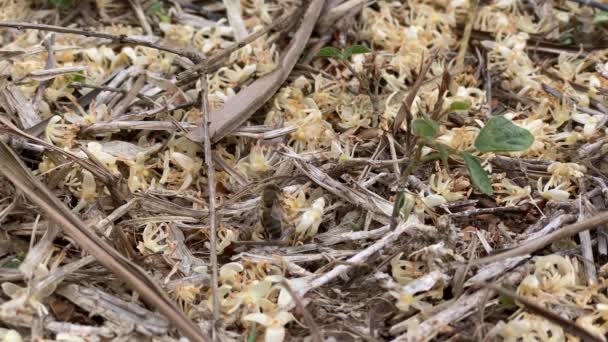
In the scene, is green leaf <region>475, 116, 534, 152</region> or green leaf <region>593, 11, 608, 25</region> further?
green leaf <region>593, 11, 608, 25</region>

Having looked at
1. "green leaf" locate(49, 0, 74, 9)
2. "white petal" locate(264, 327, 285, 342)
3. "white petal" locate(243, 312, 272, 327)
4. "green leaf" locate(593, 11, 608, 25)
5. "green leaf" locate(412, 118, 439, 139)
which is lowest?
"white petal" locate(264, 327, 285, 342)

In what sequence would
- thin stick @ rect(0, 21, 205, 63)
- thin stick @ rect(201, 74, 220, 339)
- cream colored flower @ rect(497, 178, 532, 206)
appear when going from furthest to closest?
thin stick @ rect(0, 21, 205, 63), cream colored flower @ rect(497, 178, 532, 206), thin stick @ rect(201, 74, 220, 339)

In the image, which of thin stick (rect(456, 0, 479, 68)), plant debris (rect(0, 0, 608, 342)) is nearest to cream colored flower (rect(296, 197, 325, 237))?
plant debris (rect(0, 0, 608, 342))

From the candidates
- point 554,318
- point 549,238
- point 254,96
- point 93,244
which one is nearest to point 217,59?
point 254,96

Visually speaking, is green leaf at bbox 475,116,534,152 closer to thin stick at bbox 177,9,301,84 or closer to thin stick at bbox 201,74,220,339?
thin stick at bbox 201,74,220,339

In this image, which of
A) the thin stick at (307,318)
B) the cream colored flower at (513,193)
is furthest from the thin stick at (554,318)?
the cream colored flower at (513,193)

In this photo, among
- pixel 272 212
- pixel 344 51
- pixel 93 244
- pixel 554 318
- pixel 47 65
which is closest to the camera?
pixel 554 318

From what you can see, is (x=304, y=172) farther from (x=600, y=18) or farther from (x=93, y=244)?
(x=600, y=18)

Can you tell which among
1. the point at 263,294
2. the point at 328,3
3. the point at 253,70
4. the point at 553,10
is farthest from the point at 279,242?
the point at 553,10

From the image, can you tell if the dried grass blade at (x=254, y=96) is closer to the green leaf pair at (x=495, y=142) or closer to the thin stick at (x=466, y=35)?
the thin stick at (x=466, y=35)
